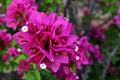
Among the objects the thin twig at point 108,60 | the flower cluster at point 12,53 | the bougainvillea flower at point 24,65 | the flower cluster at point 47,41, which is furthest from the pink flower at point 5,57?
the thin twig at point 108,60

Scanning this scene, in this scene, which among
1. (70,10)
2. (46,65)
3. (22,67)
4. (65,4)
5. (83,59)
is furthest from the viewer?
(70,10)

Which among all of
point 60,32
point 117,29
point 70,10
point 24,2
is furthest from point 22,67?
point 117,29

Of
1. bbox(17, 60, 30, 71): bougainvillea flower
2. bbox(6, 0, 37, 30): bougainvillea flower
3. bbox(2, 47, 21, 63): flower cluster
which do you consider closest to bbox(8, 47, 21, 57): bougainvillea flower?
bbox(2, 47, 21, 63): flower cluster

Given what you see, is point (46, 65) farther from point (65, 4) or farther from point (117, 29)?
A: point (117, 29)

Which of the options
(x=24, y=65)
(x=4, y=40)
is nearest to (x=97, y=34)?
(x=4, y=40)

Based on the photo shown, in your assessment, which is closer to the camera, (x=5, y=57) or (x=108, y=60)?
(x=5, y=57)

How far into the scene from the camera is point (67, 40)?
1917 millimetres

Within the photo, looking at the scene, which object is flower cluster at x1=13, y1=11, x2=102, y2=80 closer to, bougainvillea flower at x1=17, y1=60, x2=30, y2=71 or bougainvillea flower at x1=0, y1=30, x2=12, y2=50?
bougainvillea flower at x1=17, y1=60, x2=30, y2=71

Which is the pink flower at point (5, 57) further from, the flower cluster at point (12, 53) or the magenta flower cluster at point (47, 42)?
the magenta flower cluster at point (47, 42)

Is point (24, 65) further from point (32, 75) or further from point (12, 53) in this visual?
point (12, 53)

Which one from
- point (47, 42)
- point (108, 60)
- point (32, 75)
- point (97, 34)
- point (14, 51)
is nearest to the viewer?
point (47, 42)

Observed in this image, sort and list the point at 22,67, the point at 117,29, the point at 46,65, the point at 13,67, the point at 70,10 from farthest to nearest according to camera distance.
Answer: the point at 117,29 → the point at 70,10 → the point at 13,67 → the point at 22,67 → the point at 46,65

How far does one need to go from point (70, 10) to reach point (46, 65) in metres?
1.39

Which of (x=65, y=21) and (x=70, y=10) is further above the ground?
(x=65, y=21)
